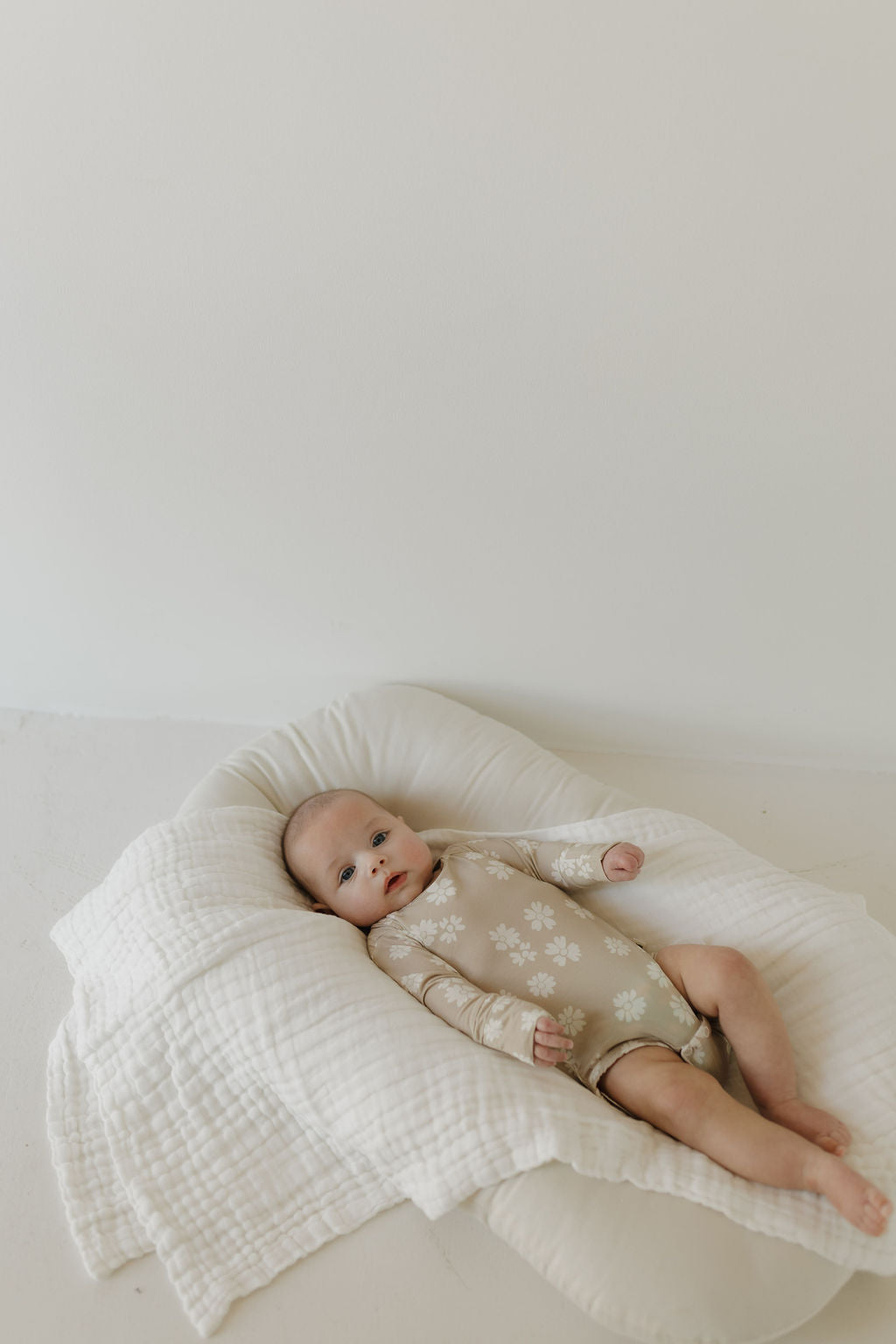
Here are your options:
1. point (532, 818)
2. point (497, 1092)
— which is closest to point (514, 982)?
point (497, 1092)

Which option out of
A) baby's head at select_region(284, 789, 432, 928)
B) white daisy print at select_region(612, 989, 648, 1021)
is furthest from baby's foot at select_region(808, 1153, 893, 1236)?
baby's head at select_region(284, 789, 432, 928)

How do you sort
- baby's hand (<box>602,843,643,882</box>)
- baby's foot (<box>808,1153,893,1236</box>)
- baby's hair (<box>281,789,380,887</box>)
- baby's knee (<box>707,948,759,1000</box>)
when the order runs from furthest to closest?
1. baby's hair (<box>281,789,380,887</box>)
2. baby's hand (<box>602,843,643,882</box>)
3. baby's knee (<box>707,948,759,1000</box>)
4. baby's foot (<box>808,1153,893,1236</box>)

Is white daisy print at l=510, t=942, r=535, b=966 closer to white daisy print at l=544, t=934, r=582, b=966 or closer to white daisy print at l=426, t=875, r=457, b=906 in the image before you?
white daisy print at l=544, t=934, r=582, b=966

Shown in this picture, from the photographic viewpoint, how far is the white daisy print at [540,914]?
143cm

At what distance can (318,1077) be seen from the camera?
128 centimetres

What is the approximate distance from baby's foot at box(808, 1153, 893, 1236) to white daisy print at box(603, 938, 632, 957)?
0.35 meters

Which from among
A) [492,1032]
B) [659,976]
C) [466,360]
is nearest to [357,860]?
[492,1032]

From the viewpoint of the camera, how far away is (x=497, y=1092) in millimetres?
1219

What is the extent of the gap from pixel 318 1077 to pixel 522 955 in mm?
316

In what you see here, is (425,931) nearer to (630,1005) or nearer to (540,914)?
(540,914)

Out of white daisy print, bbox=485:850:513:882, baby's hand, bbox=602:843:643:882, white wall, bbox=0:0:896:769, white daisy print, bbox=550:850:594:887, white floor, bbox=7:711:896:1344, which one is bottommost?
white floor, bbox=7:711:896:1344

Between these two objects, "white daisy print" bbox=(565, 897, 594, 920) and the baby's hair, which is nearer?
"white daisy print" bbox=(565, 897, 594, 920)

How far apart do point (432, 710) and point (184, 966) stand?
2.01 ft

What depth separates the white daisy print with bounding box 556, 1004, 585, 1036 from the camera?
4.44 ft
